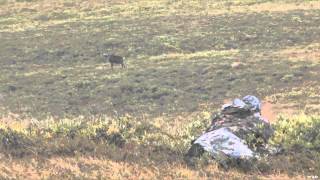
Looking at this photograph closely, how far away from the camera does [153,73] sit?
40.3 m

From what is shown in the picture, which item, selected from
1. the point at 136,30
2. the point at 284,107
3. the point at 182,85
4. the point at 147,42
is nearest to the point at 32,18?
the point at 136,30

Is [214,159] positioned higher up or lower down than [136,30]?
higher up

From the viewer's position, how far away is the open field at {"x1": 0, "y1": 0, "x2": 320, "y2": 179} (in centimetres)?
1248

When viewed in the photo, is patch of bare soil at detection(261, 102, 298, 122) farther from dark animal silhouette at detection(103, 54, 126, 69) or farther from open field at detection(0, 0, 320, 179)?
dark animal silhouette at detection(103, 54, 126, 69)

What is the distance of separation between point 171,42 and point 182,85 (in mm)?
17107

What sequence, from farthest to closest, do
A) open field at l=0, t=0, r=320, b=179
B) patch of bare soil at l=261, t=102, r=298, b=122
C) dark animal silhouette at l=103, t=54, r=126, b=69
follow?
dark animal silhouette at l=103, t=54, r=126, b=69
patch of bare soil at l=261, t=102, r=298, b=122
open field at l=0, t=0, r=320, b=179

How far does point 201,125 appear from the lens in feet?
50.7

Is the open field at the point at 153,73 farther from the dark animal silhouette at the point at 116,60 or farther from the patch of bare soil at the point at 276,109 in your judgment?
the dark animal silhouette at the point at 116,60

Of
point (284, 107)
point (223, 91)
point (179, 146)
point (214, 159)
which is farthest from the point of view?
point (223, 91)

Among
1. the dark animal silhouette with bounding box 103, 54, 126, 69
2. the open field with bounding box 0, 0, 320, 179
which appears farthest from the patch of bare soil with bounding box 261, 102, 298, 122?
the dark animal silhouette with bounding box 103, 54, 126, 69

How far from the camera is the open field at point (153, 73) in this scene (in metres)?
12.5

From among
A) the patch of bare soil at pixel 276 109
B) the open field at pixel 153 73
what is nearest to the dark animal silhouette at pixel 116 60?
the open field at pixel 153 73

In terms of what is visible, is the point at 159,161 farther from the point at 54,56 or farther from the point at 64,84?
the point at 54,56

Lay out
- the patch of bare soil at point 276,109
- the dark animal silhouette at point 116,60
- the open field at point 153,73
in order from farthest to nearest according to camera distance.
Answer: the dark animal silhouette at point 116,60 < the patch of bare soil at point 276,109 < the open field at point 153,73
